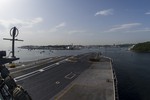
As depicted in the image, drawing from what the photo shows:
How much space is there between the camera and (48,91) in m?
31.6

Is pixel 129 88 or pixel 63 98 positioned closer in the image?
pixel 63 98

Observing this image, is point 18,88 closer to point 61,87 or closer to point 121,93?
point 61,87

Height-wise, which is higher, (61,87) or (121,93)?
(61,87)

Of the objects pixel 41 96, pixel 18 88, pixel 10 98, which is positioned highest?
pixel 18 88

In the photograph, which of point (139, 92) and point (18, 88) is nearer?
point (18, 88)

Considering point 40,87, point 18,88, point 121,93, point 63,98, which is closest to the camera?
point 18,88

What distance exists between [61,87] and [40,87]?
4.24 metres

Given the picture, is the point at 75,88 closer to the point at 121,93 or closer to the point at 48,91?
the point at 48,91

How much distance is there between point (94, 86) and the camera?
35031 mm

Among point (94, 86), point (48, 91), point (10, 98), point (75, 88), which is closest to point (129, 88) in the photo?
point (94, 86)

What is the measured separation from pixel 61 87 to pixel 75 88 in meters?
3.08

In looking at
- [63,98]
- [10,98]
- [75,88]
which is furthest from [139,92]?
[10,98]

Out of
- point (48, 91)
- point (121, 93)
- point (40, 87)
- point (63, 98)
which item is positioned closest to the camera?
point (63, 98)

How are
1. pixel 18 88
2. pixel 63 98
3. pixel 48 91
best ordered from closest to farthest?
1. pixel 18 88
2. pixel 63 98
3. pixel 48 91
